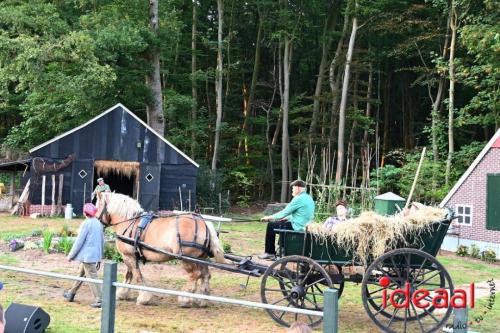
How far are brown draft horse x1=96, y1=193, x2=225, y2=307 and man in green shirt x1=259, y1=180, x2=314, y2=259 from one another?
3.26 ft

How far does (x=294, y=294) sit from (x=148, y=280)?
4.32 m

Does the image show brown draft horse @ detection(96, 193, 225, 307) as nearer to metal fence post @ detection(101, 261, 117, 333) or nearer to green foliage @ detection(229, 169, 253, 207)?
metal fence post @ detection(101, 261, 117, 333)

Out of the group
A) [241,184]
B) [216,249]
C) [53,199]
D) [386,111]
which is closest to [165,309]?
[216,249]

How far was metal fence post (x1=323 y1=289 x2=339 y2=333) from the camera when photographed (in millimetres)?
5023

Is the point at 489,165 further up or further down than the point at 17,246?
further up

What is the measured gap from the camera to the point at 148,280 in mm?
11672

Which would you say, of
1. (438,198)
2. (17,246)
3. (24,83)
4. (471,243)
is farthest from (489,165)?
(24,83)

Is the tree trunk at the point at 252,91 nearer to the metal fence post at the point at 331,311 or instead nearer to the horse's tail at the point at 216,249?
the horse's tail at the point at 216,249

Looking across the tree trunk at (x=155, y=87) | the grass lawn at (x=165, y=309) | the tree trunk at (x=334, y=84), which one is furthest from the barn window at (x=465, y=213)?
the tree trunk at (x=334, y=84)

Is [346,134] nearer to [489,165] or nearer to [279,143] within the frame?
[279,143]

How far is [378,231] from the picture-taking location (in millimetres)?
8008

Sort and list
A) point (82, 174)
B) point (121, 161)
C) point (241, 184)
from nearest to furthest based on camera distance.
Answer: point (82, 174) < point (121, 161) < point (241, 184)

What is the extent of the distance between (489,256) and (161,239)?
39.0ft

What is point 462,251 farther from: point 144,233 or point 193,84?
point 193,84
